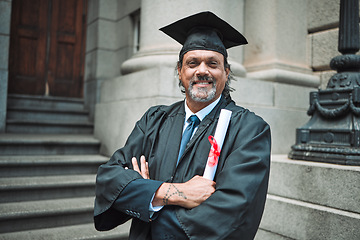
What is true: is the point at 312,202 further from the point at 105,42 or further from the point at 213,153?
the point at 105,42

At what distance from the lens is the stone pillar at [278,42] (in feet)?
16.4

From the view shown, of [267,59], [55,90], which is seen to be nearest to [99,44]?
[55,90]

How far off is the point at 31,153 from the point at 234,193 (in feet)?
13.2

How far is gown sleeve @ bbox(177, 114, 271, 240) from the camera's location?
5.29 feet

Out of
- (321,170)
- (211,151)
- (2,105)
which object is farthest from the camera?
(2,105)

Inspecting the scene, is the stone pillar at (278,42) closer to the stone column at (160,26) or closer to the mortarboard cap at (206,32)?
the stone column at (160,26)

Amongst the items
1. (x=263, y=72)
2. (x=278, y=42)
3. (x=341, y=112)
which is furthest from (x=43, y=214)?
(x=278, y=42)

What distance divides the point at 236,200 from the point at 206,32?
1.08m

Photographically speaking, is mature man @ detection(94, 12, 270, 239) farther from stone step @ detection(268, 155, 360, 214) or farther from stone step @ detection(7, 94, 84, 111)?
stone step @ detection(7, 94, 84, 111)

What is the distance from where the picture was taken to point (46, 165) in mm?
4371

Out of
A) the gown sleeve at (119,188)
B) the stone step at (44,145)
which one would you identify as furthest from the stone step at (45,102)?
the gown sleeve at (119,188)

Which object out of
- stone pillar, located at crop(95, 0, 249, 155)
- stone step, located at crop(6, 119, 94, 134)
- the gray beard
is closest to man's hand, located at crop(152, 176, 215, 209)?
the gray beard

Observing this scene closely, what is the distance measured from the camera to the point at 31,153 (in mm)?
4738

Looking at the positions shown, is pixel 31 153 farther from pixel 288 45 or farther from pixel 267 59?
pixel 288 45
